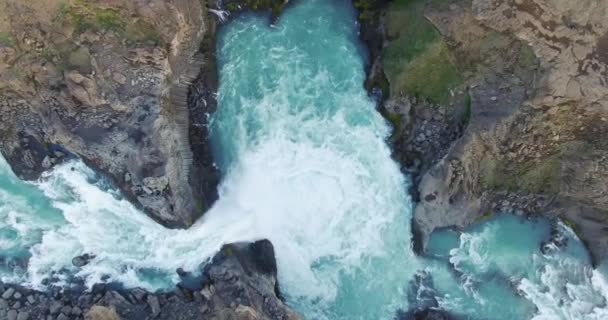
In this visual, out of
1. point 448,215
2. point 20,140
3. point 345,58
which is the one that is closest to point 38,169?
point 20,140

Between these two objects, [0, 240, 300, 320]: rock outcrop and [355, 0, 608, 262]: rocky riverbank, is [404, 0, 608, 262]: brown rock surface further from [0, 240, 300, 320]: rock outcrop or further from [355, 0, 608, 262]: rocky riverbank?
[0, 240, 300, 320]: rock outcrop

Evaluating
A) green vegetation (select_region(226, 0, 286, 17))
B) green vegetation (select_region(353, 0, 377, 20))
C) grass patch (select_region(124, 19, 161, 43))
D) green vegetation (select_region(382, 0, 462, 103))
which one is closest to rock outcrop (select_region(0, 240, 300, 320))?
grass patch (select_region(124, 19, 161, 43))

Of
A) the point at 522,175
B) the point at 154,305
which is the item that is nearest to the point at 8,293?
the point at 154,305

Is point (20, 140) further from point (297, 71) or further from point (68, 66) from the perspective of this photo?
point (297, 71)

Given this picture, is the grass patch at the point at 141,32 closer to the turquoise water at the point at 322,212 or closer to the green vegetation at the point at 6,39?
the turquoise water at the point at 322,212

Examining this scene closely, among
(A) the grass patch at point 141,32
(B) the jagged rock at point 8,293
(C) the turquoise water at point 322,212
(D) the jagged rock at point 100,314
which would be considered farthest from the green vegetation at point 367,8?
(B) the jagged rock at point 8,293

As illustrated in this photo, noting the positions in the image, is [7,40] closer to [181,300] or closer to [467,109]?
[181,300]
